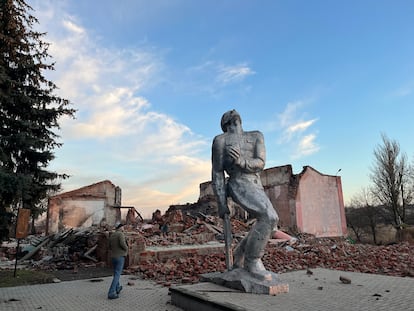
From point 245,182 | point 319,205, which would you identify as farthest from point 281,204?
point 245,182

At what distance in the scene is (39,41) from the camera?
11.4 metres

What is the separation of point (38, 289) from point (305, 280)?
5561 millimetres

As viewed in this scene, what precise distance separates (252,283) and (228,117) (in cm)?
274

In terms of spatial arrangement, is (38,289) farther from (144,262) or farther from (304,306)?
(304,306)

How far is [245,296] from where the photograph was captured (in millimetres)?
4320

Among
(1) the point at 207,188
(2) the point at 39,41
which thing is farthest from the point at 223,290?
(1) the point at 207,188

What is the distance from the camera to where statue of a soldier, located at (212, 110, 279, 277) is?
4.85 m

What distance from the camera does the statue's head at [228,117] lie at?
221 inches

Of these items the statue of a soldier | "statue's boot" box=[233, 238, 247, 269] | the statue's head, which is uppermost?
the statue's head

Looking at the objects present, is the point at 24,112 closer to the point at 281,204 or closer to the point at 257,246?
the point at 257,246

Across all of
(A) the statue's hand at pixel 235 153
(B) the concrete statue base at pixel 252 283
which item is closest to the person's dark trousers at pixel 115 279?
(B) the concrete statue base at pixel 252 283

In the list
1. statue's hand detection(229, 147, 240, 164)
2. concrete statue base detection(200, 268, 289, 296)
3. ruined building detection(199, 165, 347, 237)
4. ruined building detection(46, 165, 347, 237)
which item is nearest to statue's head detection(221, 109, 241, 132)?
statue's hand detection(229, 147, 240, 164)

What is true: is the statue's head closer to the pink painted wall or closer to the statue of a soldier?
the statue of a soldier

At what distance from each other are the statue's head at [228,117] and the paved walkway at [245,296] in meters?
2.67
